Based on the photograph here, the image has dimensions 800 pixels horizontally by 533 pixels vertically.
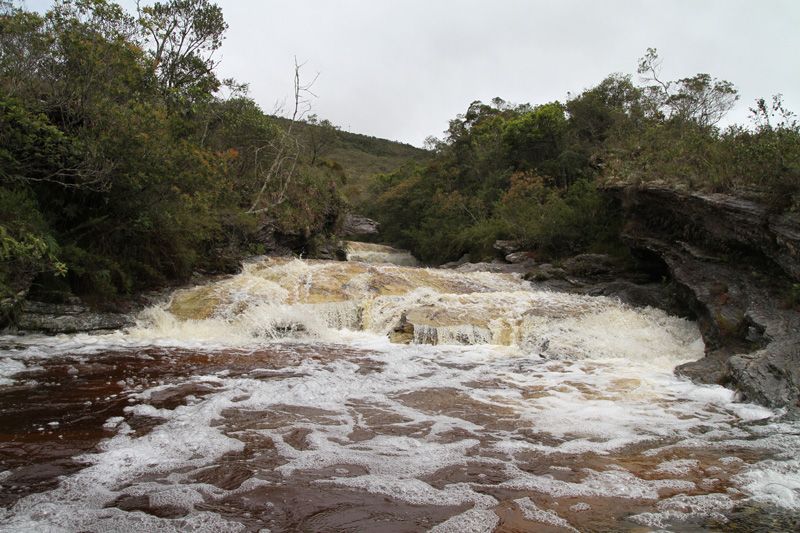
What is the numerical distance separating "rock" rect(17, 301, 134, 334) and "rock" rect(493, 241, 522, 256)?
53.8 feet

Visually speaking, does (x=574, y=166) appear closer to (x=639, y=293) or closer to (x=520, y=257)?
(x=520, y=257)

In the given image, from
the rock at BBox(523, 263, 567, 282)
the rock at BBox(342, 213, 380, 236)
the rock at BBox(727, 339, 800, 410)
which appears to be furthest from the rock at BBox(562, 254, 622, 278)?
the rock at BBox(342, 213, 380, 236)

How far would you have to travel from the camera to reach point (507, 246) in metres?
23.7

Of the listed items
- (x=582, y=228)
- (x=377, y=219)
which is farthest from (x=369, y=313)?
(x=377, y=219)

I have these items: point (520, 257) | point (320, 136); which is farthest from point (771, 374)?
point (320, 136)

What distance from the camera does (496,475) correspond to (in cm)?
439

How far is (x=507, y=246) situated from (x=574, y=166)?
7.14 meters

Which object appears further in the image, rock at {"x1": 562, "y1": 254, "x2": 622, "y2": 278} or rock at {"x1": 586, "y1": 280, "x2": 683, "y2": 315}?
rock at {"x1": 562, "y1": 254, "x2": 622, "y2": 278}

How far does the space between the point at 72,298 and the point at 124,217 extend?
2131mm

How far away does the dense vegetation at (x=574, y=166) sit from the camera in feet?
34.9

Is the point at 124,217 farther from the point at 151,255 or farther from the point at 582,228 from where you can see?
the point at 582,228

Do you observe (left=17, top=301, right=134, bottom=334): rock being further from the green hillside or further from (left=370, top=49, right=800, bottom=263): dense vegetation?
the green hillside

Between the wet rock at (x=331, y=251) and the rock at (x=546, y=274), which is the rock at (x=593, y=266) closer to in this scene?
the rock at (x=546, y=274)

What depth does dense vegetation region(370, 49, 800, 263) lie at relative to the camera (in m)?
10.6
